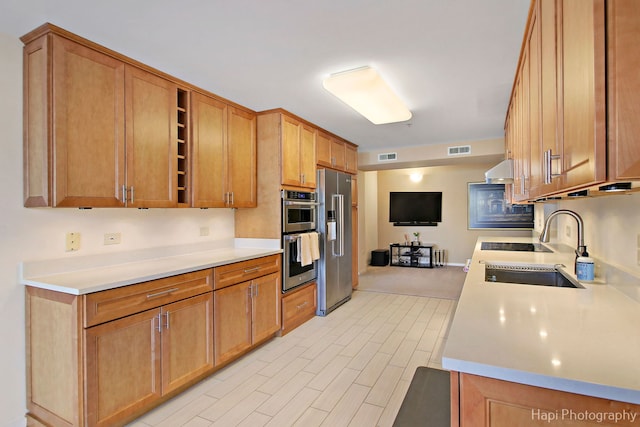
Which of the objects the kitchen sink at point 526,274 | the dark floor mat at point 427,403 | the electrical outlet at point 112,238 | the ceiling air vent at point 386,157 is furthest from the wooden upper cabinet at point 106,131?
the ceiling air vent at point 386,157

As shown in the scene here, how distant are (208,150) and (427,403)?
2.48 metres

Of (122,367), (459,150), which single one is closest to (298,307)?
(122,367)

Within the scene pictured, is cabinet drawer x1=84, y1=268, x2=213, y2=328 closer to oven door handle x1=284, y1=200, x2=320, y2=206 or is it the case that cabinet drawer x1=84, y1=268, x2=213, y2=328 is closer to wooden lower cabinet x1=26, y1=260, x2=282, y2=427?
wooden lower cabinet x1=26, y1=260, x2=282, y2=427

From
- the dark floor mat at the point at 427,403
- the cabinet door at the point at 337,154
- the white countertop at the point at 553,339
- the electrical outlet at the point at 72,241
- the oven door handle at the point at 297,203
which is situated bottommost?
the dark floor mat at the point at 427,403

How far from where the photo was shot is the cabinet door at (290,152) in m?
3.47

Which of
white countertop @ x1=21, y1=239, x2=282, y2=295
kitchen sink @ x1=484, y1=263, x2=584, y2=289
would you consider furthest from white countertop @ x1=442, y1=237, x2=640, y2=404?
white countertop @ x1=21, y1=239, x2=282, y2=295

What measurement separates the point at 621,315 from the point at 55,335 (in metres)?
2.73

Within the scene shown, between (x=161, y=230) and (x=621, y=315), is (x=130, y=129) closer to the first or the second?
(x=161, y=230)

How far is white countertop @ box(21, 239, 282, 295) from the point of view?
189 cm

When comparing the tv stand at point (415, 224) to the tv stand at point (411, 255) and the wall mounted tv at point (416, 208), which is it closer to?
the wall mounted tv at point (416, 208)

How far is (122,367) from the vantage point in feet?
6.38

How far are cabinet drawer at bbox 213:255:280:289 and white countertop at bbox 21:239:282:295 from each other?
0.18 feet

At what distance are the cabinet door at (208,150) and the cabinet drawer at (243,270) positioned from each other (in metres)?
0.59

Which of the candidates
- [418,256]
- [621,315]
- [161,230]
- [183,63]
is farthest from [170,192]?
[418,256]
